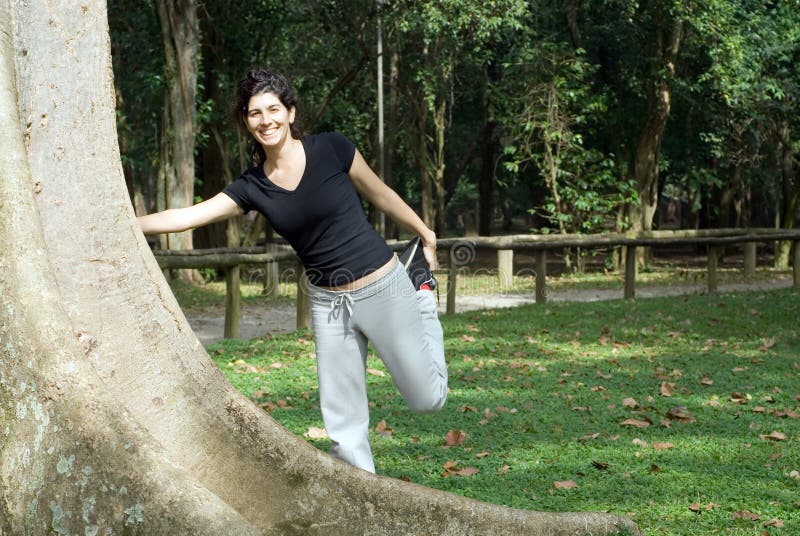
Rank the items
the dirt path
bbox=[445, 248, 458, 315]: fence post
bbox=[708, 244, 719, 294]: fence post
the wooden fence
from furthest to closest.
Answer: bbox=[708, 244, 719, 294]: fence post, bbox=[445, 248, 458, 315]: fence post, the dirt path, the wooden fence

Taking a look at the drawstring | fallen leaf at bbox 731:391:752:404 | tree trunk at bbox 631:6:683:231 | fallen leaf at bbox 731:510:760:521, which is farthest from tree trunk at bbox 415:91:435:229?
the drawstring

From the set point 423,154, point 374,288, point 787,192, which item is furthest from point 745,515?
point 423,154

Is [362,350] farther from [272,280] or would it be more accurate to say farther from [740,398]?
[272,280]

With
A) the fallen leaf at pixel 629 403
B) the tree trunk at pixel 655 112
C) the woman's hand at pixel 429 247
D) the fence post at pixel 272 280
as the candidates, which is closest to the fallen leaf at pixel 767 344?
the fallen leaf at pixel 629 403

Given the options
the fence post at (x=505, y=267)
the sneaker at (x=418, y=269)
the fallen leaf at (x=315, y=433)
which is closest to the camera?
the sneaker at (x=418, y=269)

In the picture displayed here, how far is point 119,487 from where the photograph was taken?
116 inches

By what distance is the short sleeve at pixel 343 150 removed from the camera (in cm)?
428

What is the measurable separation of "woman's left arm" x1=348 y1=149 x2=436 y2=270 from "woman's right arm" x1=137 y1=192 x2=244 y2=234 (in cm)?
53

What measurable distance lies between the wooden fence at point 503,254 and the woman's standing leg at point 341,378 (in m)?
6.99

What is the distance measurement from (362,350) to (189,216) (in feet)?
3.09

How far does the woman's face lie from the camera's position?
4137 mm

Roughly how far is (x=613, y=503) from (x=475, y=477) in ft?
2.76

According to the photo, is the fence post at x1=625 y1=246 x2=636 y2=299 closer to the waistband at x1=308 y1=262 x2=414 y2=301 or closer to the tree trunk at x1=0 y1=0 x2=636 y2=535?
the waistband at x1=308 y1=262 x2=414 y2=301

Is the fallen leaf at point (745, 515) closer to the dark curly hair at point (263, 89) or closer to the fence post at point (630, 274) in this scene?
the dark curly hair at point (263, 89)
